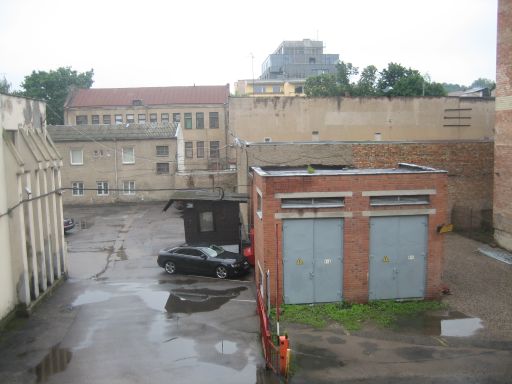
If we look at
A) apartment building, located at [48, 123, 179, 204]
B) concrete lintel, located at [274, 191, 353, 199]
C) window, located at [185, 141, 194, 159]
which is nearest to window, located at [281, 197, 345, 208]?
concrete lintel, located at [274, 191, 353, 199]

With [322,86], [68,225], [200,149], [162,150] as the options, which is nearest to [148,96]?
[200,149]

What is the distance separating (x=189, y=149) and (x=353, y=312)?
44792mm

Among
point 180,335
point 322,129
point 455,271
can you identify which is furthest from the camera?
point 322,129

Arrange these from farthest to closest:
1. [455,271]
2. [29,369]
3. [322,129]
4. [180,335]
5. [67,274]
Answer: [322,129] < [67,274] < [455,271] < [180,335] < [29,369]

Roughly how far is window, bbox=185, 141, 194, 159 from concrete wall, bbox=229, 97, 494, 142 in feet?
70.8

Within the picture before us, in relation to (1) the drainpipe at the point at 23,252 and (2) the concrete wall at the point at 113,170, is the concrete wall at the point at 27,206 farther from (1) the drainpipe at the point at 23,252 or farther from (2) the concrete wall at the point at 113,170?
(2) the concrete wall at the point at 113,170

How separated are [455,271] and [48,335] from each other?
14993 millimetres

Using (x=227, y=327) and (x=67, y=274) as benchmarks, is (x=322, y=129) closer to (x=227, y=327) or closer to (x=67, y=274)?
(x=67, y=274)

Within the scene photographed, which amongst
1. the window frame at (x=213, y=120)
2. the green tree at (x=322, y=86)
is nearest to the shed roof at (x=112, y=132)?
the window frame at (x=213, y=120)

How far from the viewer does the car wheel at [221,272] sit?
22181mm

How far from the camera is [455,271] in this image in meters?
21.1

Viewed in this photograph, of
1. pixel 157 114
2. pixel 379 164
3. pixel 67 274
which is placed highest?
pixel 157 114

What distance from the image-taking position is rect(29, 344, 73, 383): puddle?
1324 centimetres

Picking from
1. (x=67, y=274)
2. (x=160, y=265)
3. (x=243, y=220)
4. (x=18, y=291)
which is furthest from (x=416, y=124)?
(x=18, y=291)
